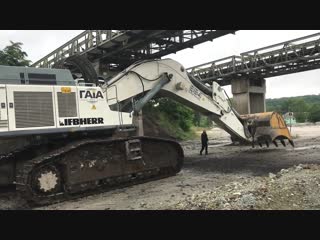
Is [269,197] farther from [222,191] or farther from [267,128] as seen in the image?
[267,128]

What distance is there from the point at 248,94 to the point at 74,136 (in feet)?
74.5

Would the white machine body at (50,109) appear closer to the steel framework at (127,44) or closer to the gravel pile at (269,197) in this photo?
the gravel pile at (269,197)

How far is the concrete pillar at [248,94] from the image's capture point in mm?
31845

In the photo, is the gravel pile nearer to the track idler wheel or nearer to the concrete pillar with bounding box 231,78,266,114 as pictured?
the track idler wheel

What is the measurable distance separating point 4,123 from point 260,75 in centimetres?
2518

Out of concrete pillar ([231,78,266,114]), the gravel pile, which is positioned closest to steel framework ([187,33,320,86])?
concrete pillar ([231,78,266,114])

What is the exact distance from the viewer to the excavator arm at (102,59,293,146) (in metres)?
13.0

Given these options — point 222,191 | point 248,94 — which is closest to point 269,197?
point 222,191

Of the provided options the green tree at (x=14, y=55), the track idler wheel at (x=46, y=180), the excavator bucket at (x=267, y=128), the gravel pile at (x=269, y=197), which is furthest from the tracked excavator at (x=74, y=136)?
the green tree at (x=14, y=55)

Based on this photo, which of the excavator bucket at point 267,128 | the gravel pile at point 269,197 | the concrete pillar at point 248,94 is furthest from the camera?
the concrete pillar at point 248,94

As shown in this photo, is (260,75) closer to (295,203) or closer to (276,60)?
(276,60)

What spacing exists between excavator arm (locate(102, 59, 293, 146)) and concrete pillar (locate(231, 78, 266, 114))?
44.2 ft

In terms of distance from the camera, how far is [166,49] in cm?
2630

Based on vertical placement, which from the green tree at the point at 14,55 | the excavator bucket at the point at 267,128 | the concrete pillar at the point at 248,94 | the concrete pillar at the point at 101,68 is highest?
the green tree at the point at 14,55
